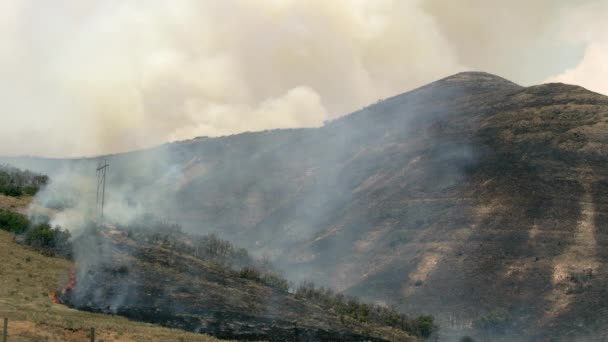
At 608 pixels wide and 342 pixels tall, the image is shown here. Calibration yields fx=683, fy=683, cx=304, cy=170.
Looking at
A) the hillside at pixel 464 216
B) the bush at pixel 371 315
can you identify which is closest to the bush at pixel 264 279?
the bush at pixel 371 315

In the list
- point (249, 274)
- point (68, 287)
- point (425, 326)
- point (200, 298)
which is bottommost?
point (425, 326)

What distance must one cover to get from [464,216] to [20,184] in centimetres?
8237

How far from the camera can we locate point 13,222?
8188 cm

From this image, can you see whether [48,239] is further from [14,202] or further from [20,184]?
[20,184]

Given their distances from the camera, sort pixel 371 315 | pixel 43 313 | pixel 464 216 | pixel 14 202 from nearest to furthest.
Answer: pixel 43 313, pixel 14 202, pixel 371 315, pixel 464 216

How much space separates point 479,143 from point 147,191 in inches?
3551

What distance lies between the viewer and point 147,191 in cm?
18912

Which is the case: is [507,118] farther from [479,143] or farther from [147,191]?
[147,191]

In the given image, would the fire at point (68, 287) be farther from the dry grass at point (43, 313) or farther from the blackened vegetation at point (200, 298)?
the dry grass at point (43, 313)

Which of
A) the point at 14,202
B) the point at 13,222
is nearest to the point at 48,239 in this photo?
the point at 13,222

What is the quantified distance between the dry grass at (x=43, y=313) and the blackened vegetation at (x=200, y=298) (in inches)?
104

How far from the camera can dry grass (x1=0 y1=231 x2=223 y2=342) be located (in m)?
47.8

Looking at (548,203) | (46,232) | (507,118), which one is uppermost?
(507,118)

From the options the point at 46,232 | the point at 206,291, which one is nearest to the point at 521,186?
the point at 206,291
